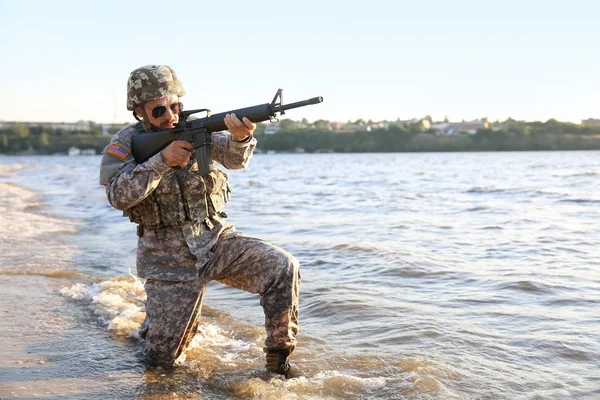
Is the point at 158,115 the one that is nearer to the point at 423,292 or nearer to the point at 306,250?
the point at 423,292

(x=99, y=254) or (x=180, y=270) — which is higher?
(x=180, y=270)

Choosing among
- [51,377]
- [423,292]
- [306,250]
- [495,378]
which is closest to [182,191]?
[51,377]

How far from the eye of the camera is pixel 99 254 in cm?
1060

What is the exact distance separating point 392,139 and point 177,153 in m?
136

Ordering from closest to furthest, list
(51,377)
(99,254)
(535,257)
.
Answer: (51,377)
(535,257)
(99,254)

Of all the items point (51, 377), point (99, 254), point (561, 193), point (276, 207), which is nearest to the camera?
point (51, 377)

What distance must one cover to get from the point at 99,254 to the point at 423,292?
5552mm

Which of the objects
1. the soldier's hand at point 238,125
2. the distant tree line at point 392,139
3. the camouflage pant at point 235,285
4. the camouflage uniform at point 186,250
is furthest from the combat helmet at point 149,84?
the distant tree line at point 392,139

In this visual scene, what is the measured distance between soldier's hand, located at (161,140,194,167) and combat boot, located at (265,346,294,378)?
1.48m

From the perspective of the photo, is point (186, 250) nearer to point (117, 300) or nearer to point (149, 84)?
point (149, 84)

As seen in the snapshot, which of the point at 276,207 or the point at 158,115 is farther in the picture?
the point at 276,207

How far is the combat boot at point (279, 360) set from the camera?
4691 mm

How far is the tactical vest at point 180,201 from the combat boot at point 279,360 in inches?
42.4

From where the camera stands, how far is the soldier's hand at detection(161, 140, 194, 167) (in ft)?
14.9
